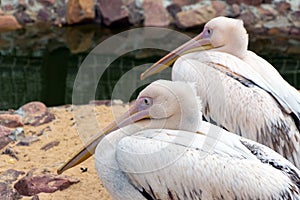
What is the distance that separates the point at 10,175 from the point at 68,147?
1.68 feet

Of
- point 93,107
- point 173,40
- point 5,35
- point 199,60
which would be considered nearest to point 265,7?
point 173,40

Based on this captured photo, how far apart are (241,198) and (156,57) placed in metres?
4.39

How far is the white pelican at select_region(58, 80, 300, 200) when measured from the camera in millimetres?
2408

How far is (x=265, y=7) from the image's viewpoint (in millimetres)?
7613

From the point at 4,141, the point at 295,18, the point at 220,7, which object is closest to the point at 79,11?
the point at 220,7

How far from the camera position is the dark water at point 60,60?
5750 mm

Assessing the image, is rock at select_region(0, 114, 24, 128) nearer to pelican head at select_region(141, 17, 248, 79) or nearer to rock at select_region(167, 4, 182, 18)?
pelican head at select_region(141, 17, 248, 79)

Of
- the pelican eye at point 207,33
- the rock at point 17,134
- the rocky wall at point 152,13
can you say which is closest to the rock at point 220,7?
the rocky wall at point 152,13

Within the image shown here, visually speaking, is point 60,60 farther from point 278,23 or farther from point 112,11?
point 278,23

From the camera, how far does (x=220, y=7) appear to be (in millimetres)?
7582

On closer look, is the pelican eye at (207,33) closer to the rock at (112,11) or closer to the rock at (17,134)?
the rock at (17,134)

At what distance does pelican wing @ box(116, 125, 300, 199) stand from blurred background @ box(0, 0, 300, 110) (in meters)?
3.89

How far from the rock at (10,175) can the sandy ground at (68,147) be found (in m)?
0.06

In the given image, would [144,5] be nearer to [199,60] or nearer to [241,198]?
[199,60]
